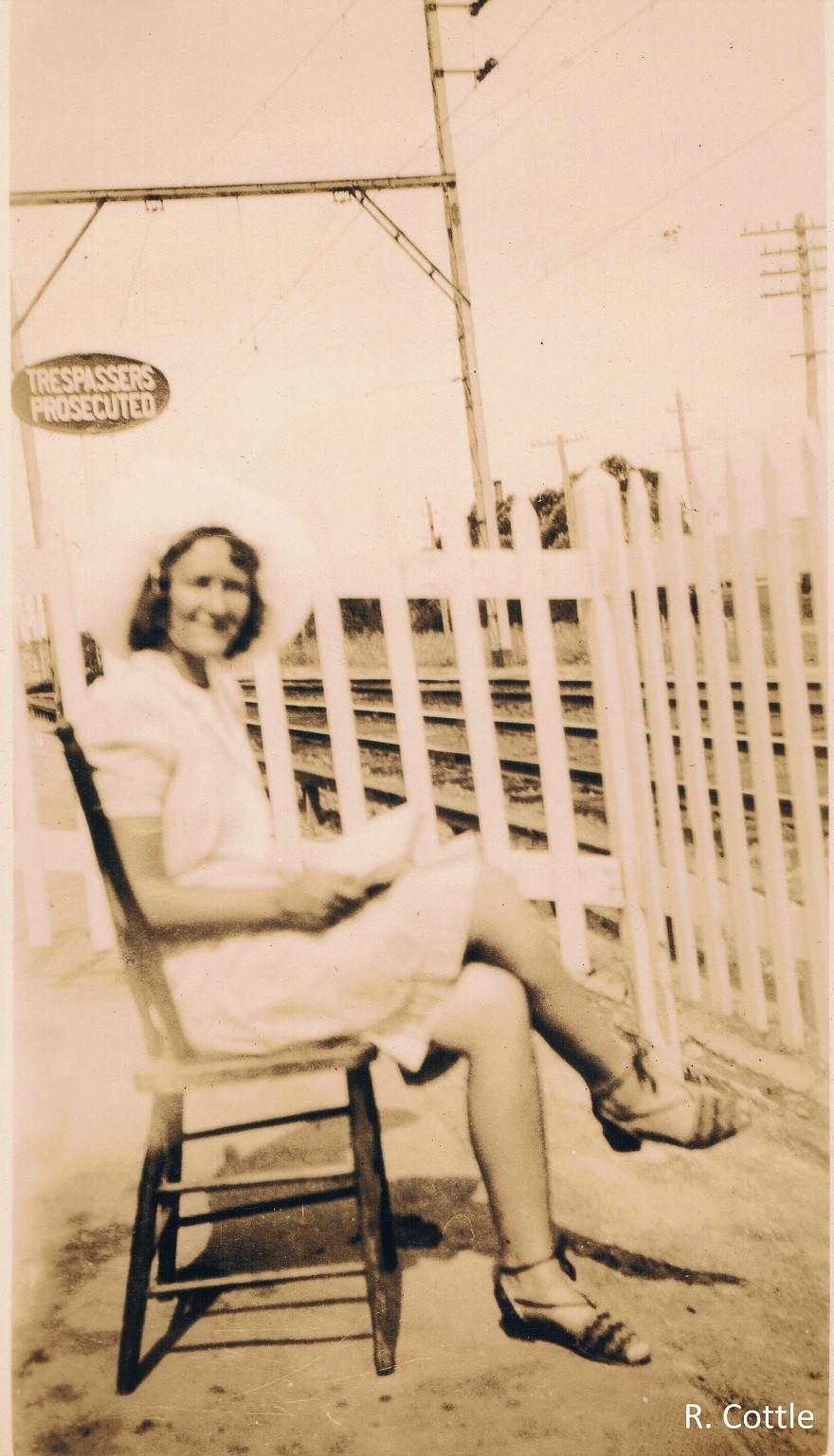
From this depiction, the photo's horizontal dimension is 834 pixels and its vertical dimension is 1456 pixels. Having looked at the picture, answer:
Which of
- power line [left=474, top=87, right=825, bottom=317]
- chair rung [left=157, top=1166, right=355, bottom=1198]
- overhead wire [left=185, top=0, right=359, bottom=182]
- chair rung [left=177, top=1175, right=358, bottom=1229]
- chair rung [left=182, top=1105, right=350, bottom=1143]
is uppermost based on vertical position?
overhead wire [left=185, top=0, right=359, bottom=182]

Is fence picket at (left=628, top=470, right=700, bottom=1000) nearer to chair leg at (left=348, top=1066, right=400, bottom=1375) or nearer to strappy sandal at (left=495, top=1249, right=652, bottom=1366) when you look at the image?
strappy sandal at (left=495, top=1249, right=652, bottom=1366)

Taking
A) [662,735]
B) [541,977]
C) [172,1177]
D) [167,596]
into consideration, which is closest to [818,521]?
[662,735]

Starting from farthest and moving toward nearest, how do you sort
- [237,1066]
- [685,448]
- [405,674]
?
[405,674]
[685,448]
[237,1066]

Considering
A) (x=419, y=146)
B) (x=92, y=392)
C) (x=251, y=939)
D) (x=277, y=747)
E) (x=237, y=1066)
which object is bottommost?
(x=237, y=1066)

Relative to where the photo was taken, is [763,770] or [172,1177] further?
[763,770]

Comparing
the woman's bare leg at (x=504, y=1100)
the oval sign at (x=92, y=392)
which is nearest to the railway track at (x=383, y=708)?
the woman's bare leg at (x=504, y=1100)

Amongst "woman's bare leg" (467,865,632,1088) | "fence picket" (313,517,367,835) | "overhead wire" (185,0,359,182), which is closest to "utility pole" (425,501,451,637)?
"fence picket" (313,517,367,835)

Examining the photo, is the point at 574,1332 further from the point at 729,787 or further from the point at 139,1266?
the point at 729,787

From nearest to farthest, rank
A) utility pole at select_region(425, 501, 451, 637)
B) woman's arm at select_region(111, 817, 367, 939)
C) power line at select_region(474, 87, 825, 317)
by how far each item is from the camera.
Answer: woman's arm at select_region(111, 817, 367, 939) < power line at select_region(474, 87, 825, 317) < utility pole at select_region(425, 501, 451, 637)
